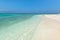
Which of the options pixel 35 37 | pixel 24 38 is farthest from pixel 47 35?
pixel 24 38

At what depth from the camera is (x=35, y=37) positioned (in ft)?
10.0

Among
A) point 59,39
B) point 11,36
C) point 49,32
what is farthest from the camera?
point 49,32

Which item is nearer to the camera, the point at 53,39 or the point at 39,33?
the point at 53,39

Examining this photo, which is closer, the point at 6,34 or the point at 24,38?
the point at 24,38

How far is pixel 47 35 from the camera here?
3.18 meters

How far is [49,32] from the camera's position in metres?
3.38

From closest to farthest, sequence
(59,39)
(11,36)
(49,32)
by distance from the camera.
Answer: (59,39)
(11,36)
(49,32)

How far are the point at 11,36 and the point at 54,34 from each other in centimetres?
127

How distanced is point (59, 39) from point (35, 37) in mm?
647

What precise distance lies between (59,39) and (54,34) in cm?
36

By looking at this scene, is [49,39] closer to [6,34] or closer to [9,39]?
[9,39]

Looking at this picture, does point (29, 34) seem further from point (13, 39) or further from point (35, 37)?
point (13, 39)

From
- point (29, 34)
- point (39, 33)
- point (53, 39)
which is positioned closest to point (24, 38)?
point (29, 34)

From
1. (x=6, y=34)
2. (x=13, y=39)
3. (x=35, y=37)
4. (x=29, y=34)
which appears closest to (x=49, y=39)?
(x=35, y=37)
